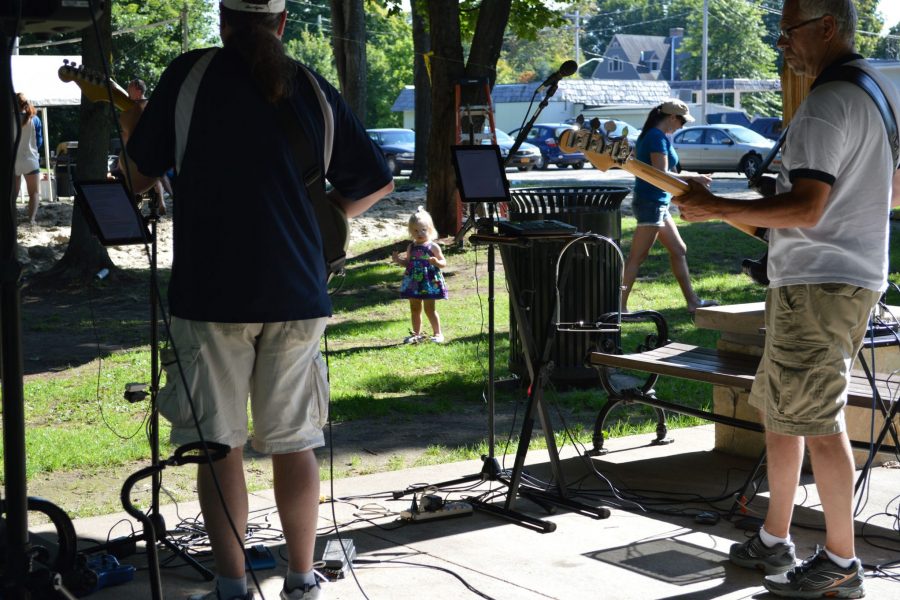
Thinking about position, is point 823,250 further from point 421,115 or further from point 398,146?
point 398,146

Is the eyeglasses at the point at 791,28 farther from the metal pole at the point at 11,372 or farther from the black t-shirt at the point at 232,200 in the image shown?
the metal pole at the point at 11,372

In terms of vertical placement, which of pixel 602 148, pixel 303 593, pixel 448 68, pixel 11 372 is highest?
pixel 448 68

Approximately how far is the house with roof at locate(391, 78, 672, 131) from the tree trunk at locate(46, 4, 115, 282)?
45.3 m

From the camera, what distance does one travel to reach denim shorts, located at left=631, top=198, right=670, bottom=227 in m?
9.89

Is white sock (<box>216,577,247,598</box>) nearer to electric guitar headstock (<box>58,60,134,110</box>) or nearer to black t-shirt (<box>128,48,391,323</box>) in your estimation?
black t-shirt (<box>128,48,391,323</box>)

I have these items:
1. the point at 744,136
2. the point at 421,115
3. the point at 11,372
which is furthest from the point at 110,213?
the point at 744,136

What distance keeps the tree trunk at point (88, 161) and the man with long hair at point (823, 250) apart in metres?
9.07

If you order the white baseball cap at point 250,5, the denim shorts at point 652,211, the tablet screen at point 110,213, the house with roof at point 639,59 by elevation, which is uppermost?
the house with roof at point 639,59

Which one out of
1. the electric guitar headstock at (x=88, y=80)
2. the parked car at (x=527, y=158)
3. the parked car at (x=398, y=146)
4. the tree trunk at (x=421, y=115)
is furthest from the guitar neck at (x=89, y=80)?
the parked car at (x=398, y=146)

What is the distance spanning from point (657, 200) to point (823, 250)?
615 centimetres

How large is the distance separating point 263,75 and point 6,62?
0.73 metres

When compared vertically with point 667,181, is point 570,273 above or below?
below

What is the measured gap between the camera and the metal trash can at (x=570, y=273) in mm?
7305

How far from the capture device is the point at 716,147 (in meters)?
31.3
